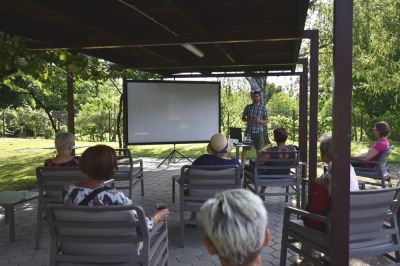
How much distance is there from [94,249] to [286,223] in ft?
4.91

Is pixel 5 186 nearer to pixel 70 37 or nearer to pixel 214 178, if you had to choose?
pixel 70 37

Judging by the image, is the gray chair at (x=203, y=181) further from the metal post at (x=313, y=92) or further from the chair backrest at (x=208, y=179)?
the metal post at (x=313, y=92)

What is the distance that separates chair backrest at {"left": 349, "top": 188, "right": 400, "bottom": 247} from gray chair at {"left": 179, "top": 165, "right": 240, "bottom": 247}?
4.89ft

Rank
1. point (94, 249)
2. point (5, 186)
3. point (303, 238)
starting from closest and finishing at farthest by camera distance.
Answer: point (94, 249), point (303, 238), point (5, 186)

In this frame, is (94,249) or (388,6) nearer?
(94,249)

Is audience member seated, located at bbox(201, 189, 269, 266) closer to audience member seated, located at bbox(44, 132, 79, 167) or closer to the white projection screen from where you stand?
audience member seated, located at bbox(44, 132, 79, 167)

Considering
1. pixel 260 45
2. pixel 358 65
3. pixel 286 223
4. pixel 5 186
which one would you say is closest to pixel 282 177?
pixel 286 223

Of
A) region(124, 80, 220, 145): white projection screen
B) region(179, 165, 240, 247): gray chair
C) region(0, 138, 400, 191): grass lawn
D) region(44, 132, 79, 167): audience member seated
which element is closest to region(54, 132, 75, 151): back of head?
region(44, 132, 79, 167): audience member seated

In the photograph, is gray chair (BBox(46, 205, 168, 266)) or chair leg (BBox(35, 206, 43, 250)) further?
chair leg (BBox(35, 206, 43, 250))

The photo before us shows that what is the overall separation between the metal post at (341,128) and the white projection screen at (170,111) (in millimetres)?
7257

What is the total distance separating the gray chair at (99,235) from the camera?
7.65 feet

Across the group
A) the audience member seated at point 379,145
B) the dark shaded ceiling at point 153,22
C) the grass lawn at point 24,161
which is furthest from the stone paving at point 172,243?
the dark shaded ceiling at point 153,22

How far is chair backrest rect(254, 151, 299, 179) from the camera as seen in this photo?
5.29m

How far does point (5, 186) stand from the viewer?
25.4ft
